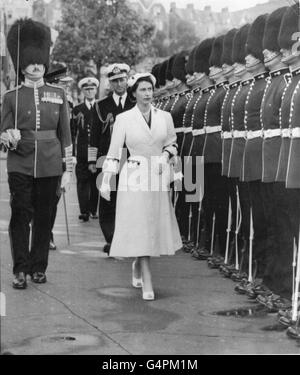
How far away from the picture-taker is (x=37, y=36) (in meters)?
8.37

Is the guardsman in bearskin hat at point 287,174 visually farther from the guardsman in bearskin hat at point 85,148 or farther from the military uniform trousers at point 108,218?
the guardsman in bearskin hat at point 85,148

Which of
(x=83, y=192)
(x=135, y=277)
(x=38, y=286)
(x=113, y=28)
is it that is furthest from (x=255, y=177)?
(x=113, y=28)

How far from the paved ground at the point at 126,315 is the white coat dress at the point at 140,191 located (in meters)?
0.43

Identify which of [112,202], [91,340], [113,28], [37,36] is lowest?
[91,340]

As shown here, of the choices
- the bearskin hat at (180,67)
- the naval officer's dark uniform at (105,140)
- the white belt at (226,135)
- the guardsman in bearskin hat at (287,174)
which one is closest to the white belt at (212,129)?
the white belt at (226,135)

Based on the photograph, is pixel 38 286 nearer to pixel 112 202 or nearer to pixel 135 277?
pixel 135 277

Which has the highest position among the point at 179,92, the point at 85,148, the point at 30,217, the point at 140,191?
the point at 179,92

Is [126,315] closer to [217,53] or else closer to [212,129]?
[212,129]

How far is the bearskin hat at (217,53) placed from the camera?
31.0 feet

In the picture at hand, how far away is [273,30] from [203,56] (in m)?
2.52

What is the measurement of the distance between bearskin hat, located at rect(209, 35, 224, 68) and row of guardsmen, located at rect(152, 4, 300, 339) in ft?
0.04

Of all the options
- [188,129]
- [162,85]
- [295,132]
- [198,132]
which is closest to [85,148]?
[162,85]

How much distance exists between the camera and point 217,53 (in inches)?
374
